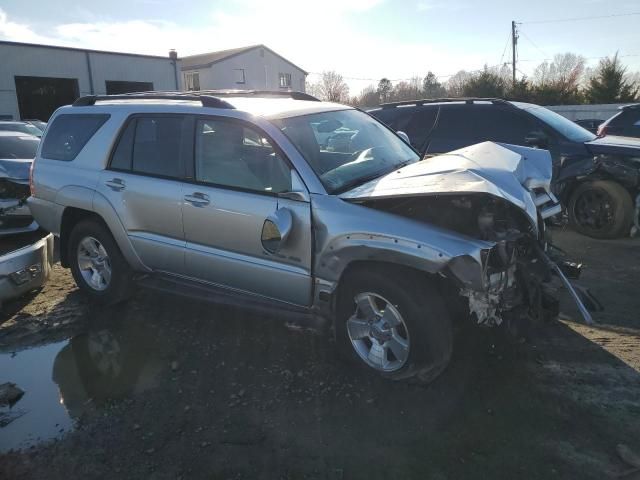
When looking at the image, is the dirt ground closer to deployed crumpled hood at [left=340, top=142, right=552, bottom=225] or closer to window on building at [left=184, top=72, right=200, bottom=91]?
deployed crumpled hood at [left=340, top=142, right=552, bottom=225]

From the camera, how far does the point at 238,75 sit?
4369 centimetres

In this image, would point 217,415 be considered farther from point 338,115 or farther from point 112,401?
point 338,115

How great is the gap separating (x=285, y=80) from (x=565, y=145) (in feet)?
145

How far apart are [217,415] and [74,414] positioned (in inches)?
38.8

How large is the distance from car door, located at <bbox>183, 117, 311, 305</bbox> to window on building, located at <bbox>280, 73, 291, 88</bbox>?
45.7m

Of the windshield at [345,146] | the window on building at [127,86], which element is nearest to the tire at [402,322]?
the windshield at [345,146]

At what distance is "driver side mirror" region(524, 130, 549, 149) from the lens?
7.06m

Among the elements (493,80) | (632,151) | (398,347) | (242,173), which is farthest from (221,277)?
(493,80)

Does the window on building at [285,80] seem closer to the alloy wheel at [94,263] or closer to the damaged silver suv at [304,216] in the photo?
the damaged silver suv at [304,216]

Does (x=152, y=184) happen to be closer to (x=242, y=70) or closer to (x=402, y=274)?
(x=402, y=274)

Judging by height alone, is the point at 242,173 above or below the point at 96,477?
above

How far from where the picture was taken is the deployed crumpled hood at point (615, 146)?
6.60 metres

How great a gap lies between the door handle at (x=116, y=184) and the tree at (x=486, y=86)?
25947mm

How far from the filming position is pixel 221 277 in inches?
162
